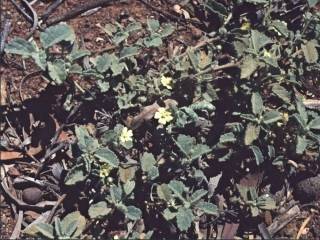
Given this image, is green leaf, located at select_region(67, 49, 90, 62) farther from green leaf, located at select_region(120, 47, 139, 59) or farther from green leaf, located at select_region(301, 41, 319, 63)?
green leaf, located at select_region(301, 41, 319, 63)

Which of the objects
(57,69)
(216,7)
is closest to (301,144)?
(216,7)

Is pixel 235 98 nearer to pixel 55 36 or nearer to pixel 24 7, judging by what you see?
pixel 55 36

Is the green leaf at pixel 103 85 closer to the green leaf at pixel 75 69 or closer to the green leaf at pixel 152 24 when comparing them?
the green leaf at pixel 75 69

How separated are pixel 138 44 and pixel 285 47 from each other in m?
0.82

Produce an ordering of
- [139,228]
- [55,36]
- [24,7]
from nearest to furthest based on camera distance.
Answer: [55,36], [139,228], [24,7]

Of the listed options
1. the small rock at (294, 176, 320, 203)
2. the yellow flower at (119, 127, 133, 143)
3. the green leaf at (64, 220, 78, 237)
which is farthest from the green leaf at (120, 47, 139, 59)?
the small rock at (294, 176, 320, 203)

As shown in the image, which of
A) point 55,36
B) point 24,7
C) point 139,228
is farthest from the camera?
point 24,7

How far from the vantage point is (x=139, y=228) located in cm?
278

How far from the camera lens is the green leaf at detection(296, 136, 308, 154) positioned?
2.69m

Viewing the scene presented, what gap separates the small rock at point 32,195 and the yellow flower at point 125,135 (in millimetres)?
518

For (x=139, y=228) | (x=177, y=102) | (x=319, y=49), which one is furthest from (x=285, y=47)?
(x=139, y=228)

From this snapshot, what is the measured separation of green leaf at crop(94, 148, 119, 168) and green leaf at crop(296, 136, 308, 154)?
88cm

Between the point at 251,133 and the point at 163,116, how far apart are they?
449mm

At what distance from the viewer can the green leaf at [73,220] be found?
2615mm
